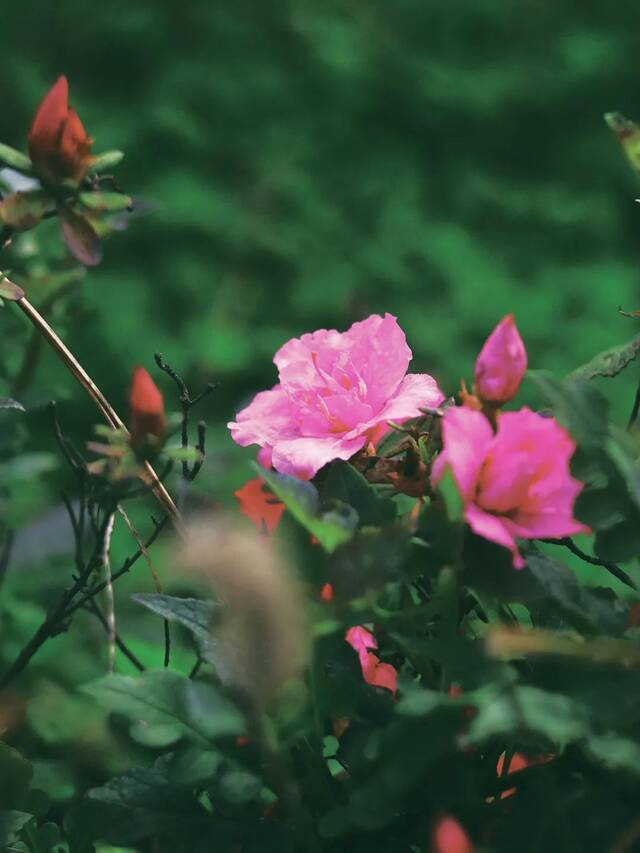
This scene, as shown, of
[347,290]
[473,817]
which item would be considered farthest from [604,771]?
[347,290]

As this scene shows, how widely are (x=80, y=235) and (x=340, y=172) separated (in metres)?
2.24

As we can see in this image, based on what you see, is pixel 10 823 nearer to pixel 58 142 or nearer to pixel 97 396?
pixel 97 396

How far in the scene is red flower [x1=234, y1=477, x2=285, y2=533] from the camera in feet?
2.38

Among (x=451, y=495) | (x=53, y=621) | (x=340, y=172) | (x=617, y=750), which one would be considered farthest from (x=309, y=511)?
(x=340, y=172)

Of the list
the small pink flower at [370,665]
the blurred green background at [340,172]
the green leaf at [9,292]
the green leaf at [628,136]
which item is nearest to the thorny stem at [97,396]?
the green leaf at [9,292]

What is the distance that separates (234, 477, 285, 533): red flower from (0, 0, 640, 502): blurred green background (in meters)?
1.81

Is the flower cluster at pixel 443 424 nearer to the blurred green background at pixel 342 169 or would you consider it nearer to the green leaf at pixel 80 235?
the green leaf at pixel 80 235

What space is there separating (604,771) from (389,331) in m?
0.27

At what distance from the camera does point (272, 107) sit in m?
3.00

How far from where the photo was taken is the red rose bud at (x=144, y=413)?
63 centimetres

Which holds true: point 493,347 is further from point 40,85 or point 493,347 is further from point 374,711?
point 40,85

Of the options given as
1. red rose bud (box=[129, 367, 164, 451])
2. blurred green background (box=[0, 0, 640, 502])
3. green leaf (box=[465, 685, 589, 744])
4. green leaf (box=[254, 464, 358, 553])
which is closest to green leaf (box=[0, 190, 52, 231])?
red rose bud (box=[129, 367, 164, 451])

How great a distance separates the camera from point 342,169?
2967mm

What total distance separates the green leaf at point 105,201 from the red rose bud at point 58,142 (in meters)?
0.01
